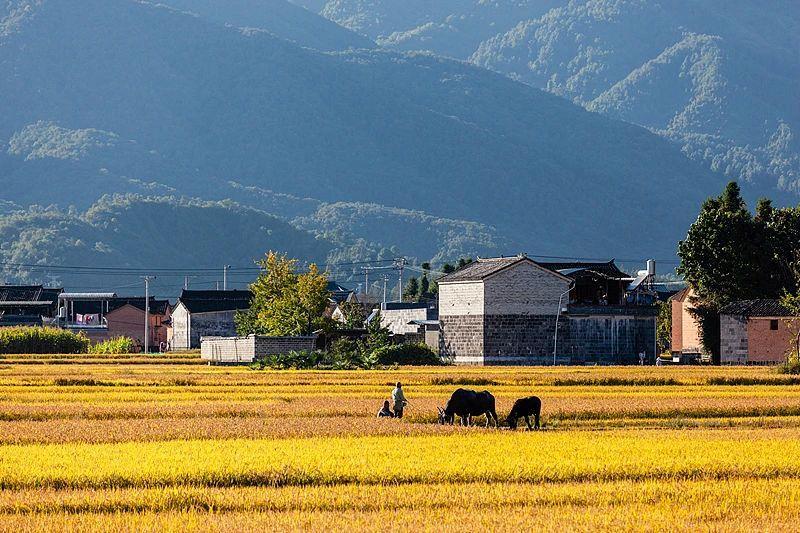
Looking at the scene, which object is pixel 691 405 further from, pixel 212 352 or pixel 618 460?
pixel 212 352

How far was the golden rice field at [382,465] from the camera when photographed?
77.9 ft

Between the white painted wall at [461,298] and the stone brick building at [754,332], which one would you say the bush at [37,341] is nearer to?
the white painted wall at [461,298]

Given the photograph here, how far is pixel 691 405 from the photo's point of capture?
46812 millimetres

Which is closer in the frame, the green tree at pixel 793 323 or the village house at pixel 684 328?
the green tree at pixel 793 323

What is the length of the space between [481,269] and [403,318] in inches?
1125

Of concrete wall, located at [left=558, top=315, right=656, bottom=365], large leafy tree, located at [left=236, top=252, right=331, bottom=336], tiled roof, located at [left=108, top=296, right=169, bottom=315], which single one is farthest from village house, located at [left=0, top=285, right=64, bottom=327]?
concrete wall, located at [left=558, top=315, right=656, bottom=365]

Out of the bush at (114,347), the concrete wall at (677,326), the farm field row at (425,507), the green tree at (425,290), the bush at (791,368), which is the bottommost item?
the farm field row at (425,507)

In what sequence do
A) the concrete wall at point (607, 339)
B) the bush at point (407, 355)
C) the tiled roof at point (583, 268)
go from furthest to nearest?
the tiled roof at point (583, 268), the concrete wall at point (607, 339), the bush at point (407, 355)

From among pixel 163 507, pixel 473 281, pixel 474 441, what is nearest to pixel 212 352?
pixel 473 281

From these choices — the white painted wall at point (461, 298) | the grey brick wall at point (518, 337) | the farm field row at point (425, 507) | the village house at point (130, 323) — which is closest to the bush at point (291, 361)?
the grey brick wall at point (518, 337)

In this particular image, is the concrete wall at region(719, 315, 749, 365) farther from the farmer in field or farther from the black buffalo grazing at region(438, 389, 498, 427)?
the farmer in field

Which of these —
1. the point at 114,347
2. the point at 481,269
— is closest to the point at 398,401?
the point at 481,269

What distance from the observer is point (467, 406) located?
135ft

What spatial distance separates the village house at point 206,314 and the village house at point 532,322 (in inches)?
1727
